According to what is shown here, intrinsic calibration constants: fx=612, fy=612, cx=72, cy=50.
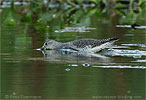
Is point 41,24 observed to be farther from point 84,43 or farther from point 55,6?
point 55,6

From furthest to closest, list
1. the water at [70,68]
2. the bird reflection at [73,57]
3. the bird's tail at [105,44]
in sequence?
the bird's tail at [105,44]
the bird reflection at [73,57]
the water at [70,68]

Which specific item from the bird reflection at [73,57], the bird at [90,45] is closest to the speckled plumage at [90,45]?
the bird at [90,45]

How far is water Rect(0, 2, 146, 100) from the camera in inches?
294

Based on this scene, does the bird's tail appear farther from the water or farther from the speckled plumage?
the water

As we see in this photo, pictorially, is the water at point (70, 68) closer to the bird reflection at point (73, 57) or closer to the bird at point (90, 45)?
the bird reflection at point (73, 57)

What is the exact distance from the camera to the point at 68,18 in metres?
18.1

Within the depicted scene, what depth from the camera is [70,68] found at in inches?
368

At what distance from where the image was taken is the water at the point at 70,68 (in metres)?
7.48

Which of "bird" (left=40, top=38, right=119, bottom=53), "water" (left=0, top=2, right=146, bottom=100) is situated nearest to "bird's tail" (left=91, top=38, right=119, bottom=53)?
"bird" (left=40, top=38, right=119, bottom=53)

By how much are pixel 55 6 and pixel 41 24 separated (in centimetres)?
676

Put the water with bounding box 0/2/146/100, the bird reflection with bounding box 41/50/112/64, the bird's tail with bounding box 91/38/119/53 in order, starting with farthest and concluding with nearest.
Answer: the bird's tail with bounding box 91/38/119/53
the bird reflection with bounding box 41/50/112/64
the water with bounding box 0/2/146/100

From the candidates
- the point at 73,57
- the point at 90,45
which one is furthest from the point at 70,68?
the point at 90,45

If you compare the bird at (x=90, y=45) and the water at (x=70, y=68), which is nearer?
the water at (x=70, y=68)

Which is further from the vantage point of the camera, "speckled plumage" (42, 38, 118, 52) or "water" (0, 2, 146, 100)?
"speckled plumage" (42, 38, 118, 52)
